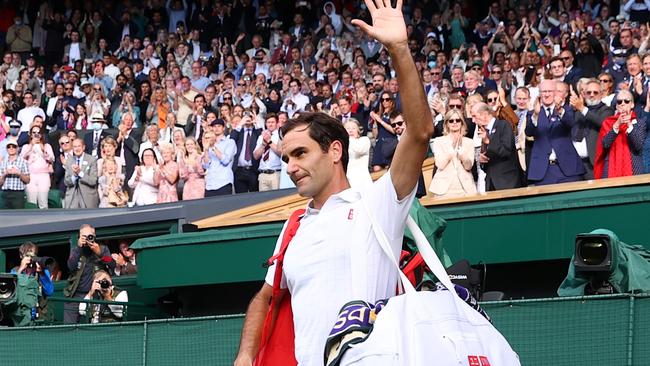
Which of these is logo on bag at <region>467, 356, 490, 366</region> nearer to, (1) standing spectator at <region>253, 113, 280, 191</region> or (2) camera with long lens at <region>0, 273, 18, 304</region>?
(2) camera with long lens at <region>0, 273, 18, 304</region>

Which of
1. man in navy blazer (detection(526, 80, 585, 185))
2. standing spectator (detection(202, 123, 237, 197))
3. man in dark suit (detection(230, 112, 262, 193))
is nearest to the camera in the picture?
man in navy blazer (detection(526, 80, 585, 185))

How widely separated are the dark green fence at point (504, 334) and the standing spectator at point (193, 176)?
6.25m

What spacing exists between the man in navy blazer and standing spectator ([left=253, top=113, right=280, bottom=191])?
469 centimetres

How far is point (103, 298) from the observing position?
44.8ft

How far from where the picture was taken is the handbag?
4414 mm

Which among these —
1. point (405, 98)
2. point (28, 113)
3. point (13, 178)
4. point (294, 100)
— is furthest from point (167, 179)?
point (405, 98)

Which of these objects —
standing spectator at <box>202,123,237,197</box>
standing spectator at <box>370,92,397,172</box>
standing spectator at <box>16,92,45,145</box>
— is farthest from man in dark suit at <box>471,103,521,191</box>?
standing spectator at <box>16,92,45,145</box>

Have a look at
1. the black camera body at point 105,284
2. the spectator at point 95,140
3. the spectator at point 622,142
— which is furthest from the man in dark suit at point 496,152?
the spectator at point 95,140

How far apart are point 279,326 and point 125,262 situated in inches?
457

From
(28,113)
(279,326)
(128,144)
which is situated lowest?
(279,326)

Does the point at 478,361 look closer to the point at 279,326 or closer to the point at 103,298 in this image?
the point at 279,326

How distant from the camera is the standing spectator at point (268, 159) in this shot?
54.1ft

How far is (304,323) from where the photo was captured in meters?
4.22

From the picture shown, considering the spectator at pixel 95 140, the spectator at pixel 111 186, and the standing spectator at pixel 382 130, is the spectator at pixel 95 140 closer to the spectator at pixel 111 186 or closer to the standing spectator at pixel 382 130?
the spectator at pixel 111 186
